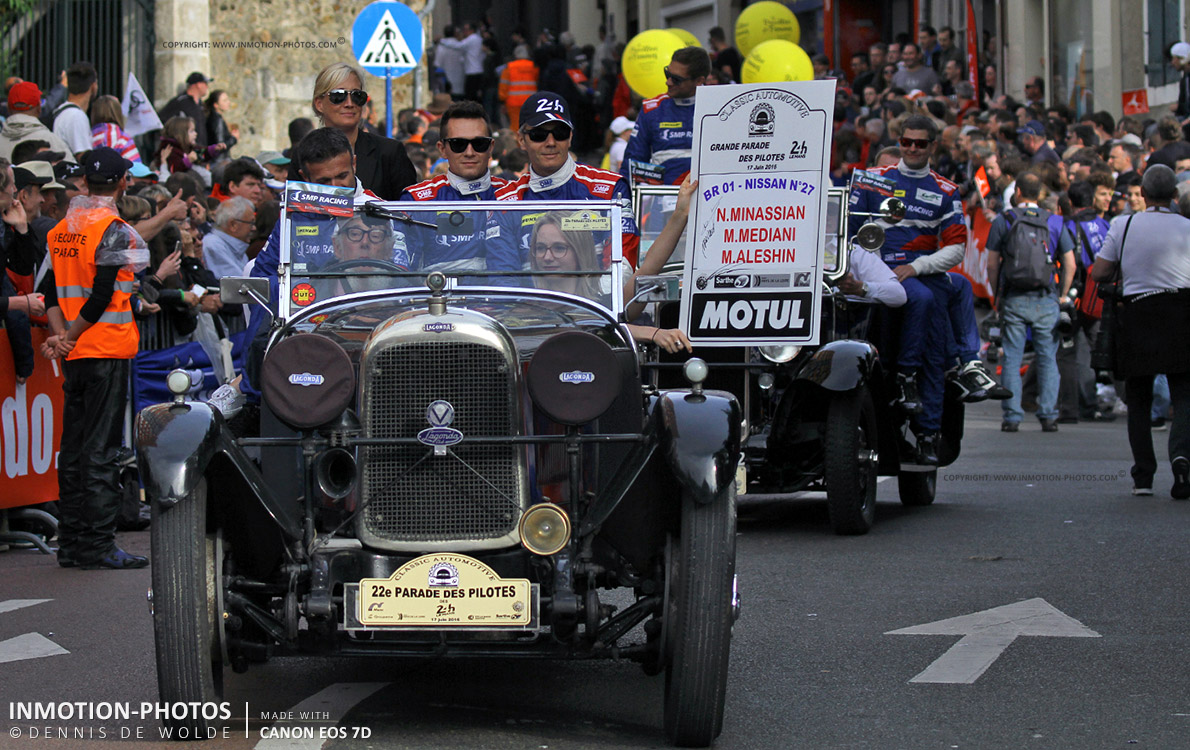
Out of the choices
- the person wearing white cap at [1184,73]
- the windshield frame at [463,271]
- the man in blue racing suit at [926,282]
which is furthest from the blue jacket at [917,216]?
the person wearing white cap at [1184,73]

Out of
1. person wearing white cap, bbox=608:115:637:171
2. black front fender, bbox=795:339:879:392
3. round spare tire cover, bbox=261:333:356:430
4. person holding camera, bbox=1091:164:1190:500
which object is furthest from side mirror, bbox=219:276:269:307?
person wearing white cap, bbox=608:115:637:171

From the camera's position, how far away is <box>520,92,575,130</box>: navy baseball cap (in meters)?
7.46

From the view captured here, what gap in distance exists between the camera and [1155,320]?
11109 millimetres

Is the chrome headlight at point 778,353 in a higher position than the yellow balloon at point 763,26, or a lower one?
lower

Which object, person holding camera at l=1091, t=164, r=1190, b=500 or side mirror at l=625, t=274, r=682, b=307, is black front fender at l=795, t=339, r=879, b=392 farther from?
side mirror at l=625, t=274, r=682, b=307

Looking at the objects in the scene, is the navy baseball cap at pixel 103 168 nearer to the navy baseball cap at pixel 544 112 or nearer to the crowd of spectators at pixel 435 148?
the crowd of spectators at pixel 435 148

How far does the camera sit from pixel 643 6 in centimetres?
3794

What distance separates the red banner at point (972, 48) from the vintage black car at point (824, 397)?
16.6m

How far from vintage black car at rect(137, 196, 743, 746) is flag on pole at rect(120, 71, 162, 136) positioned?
12.1 m

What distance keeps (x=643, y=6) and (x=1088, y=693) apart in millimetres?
33223

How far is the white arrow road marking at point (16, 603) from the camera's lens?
26.2ft

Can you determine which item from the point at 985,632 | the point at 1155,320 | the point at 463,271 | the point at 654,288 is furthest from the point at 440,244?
the point at 1155,320

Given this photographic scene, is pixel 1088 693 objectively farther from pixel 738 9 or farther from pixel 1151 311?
pixel 738 9

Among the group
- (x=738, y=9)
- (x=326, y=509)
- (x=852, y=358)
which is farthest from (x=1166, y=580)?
(x=738, y=9)
